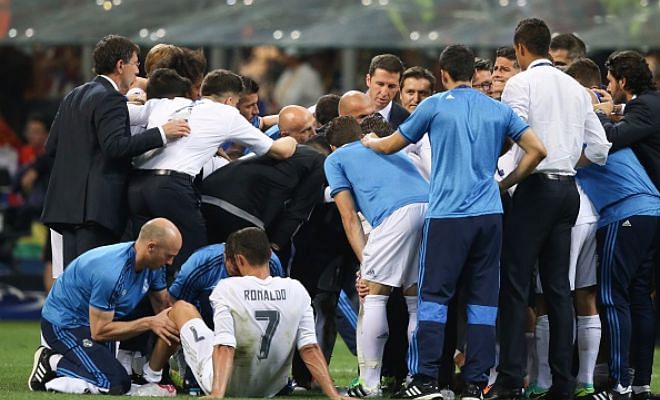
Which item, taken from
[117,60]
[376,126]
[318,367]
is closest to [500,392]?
[318,367]

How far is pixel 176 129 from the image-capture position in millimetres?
9352

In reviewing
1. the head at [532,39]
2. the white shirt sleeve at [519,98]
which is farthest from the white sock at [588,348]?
the head at [532,39]

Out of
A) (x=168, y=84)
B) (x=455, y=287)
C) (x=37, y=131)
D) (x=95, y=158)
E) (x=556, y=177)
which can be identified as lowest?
(x=455, y=287)

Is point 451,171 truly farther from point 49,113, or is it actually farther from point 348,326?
point 49,113

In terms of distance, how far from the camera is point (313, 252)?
10117mm

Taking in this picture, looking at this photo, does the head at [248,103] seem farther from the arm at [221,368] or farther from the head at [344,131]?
the arm at [221,368]

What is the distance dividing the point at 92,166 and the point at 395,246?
208 cm

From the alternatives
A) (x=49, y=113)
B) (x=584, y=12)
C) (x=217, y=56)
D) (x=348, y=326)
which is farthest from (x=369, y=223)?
(x=49, y=113)

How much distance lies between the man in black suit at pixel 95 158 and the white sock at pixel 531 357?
2612 millimetres

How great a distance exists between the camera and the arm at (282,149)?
9555 mm

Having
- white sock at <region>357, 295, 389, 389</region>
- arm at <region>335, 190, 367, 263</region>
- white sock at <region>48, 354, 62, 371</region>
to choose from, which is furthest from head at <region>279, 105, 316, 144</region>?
white sock at <region>48, 354, 62, 371</region>

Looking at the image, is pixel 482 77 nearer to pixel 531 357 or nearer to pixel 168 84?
pixel 531 357

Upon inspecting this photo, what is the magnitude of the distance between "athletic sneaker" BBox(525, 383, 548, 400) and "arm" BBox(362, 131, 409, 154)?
1821 mm

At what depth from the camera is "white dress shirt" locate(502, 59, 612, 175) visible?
29.4 ft
